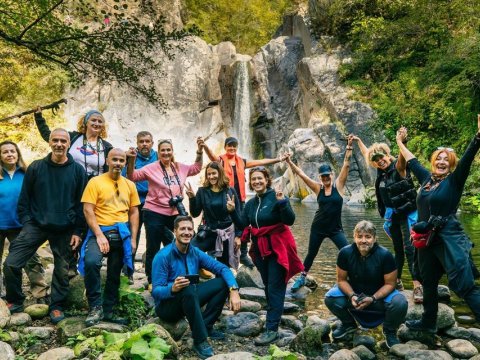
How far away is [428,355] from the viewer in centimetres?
411

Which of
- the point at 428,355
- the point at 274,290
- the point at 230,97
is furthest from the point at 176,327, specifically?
the point at 230,97

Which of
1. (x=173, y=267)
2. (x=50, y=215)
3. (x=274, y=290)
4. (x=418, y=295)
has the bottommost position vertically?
(x=418, y=295)

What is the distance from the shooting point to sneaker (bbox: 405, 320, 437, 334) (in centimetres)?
468

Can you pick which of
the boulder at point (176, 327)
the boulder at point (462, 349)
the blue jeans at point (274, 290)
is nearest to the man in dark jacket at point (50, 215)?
the boulder at point (176, 327)

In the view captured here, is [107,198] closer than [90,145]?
Yes

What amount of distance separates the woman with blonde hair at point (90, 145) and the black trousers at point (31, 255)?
0.92 metres

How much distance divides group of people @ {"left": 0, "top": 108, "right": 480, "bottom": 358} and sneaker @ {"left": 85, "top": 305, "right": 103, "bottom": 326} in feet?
0.04

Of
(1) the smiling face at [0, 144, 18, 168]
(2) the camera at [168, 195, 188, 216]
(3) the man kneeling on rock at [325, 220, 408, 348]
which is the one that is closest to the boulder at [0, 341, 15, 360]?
(1) the smiling face at [0, 144, 18, 168]

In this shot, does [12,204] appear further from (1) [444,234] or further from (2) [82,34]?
(1) [444,234]

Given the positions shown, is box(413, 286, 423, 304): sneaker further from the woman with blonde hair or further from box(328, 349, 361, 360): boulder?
the woman with blonde hair

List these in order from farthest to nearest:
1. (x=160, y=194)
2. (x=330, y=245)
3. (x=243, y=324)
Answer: (x=330, y=245) → (x=160, y=194) → (x=243, y=324)

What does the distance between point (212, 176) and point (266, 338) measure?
206 cm

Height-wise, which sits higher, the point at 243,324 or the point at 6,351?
the point at 6,351

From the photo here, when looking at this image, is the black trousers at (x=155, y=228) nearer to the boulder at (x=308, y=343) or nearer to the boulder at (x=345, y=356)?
the boulder at (x=308, y=343)
